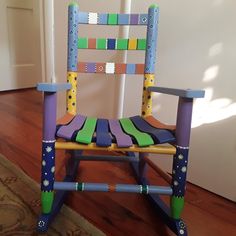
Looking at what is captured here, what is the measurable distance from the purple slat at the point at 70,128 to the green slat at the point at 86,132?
1cm

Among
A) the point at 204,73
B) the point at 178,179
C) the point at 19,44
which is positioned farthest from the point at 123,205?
the point at 19,44

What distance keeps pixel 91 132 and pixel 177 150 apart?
0.20m

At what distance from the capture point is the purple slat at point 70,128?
21.8 inches

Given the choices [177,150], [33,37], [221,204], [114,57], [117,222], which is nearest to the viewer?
[177,150]

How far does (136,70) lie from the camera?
2.62 feet

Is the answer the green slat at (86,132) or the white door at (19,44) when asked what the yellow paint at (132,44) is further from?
the white door at (19,44)

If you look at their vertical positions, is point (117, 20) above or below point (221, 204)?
above

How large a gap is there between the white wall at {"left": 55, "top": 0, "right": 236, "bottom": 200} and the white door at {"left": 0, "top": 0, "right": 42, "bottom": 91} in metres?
1.38

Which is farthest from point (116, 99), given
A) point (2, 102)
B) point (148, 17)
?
point (2, 102)

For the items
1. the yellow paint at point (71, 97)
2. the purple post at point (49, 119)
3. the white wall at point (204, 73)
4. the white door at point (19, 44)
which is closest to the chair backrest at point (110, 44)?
the yellow paint at point (71, 97)

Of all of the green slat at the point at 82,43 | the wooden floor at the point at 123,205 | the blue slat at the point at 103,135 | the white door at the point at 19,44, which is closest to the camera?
the blue slat at the point at 103,135

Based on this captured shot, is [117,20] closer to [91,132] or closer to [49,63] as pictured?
[91,132]

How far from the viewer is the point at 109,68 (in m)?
0.79

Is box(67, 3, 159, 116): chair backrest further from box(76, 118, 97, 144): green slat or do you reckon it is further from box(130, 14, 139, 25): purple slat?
box(76, 118, 97, 144): green slat
